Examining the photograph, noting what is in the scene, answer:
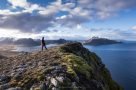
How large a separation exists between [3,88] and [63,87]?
4564 mm

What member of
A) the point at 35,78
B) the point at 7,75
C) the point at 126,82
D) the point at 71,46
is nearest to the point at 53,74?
the point at 35,78

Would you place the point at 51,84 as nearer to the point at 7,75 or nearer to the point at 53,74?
the point at 53,74

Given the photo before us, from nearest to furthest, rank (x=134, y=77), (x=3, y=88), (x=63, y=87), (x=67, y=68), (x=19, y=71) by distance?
(x=63, y=87) → (x=3, y=88) → (x=67, y=68) → (x=19, y=71) → (x=134, y=77)

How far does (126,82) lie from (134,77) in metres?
15.7

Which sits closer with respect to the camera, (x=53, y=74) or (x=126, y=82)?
(x=53, y=74)

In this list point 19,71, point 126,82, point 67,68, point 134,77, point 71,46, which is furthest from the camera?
point 134,77

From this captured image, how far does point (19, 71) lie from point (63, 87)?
6.51 m

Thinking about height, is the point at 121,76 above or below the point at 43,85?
below

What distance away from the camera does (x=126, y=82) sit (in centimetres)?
13400

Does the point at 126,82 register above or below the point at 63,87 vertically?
below

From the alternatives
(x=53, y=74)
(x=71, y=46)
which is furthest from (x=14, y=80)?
(x=71, y=46)

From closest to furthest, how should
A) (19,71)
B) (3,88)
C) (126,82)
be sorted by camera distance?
(3,88) → (19,71) → (126,82)

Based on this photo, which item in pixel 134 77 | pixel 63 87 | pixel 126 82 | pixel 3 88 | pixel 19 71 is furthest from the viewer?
pixel 134 77

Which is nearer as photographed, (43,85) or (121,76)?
(43,85)
